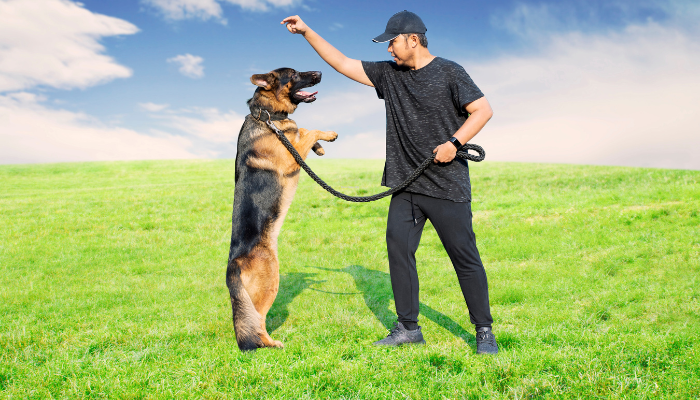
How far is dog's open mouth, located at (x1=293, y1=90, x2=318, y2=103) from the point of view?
458cm

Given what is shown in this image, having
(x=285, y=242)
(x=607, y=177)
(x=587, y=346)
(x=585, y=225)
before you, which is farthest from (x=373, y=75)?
(x=607, y=177)

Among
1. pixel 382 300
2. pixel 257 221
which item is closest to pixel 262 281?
pixel 257 221

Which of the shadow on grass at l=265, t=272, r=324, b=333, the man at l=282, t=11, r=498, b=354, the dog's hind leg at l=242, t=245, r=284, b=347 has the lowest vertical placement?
the shadow on grass at l=265, t=272, r=324, b=333

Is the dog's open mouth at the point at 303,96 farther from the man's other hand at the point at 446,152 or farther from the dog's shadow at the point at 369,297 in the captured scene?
the dog's shadow at the point at 369,297

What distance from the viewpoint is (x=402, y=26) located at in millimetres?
3785

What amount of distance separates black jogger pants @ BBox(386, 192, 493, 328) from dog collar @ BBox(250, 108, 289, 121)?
149cm

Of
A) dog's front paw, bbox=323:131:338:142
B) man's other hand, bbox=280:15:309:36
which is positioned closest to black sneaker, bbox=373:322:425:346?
dog's front paw, bbox=323:131:338:142

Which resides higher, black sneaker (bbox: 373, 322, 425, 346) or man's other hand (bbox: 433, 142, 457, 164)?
man's other hand (bbox: 433, 142, 457, 164)

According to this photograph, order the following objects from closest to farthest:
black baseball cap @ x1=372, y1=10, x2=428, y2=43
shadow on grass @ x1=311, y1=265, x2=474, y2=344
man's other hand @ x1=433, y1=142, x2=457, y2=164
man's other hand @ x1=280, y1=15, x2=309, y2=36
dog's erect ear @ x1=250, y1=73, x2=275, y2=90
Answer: man's other hand @ x1=433, y1=142, x2=457, y2=164 → black baseball cap @ x1=372, y1=10, x2=428, y2=43 → man's other hand @ x1=280, y1=15, x2=309, y2=36 → dog's erect ear @ x1=250, y1=73, x2=275, y2=90 → shadow on grass @ x1=311, y1=265, x2=474, y2=344

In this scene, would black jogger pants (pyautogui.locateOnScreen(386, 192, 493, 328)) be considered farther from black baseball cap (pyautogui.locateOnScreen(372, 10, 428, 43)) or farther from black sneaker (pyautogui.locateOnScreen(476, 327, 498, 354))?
black baseball cap (pyautogui.locateOnScreen(372, 10, 428, 43))

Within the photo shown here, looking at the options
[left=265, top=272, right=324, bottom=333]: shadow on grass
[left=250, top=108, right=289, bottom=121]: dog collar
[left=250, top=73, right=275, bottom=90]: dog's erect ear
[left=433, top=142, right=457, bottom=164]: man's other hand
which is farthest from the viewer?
[left=265, top=272, right=324, bottom=333]: shadow on grass

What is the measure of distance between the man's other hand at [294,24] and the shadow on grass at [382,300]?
3397mm

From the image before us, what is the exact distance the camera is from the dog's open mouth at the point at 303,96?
458cm

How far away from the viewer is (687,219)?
962 centimetres
